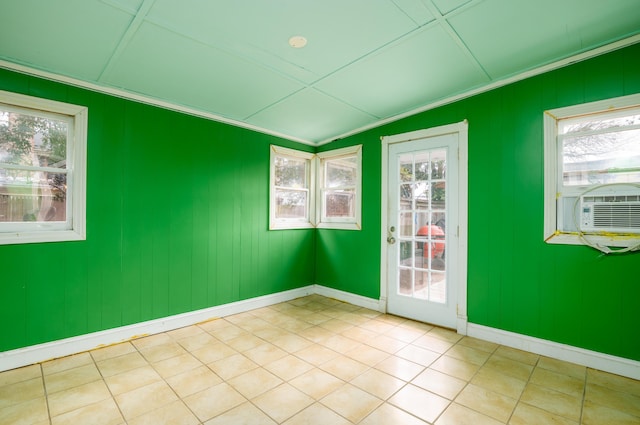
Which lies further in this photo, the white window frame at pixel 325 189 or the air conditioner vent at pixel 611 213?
the white window frame at pixel 325 189

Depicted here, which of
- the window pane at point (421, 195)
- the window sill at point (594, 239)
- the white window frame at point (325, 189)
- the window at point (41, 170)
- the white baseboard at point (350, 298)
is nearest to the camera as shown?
the window sill at point (594, 239)

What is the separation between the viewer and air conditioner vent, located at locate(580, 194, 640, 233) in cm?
233

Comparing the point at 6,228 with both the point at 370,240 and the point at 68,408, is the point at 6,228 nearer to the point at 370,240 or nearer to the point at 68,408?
the point at 68,408

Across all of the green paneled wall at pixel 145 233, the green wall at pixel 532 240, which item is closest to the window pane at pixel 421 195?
the green wall at pixel 532 240

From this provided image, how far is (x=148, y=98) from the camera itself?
3027 mm

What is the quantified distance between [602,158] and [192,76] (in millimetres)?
3676

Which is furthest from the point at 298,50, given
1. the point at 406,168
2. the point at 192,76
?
the point at 406,168

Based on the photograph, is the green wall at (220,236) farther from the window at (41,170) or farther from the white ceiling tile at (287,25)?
the white ceiling tile at (287,25)

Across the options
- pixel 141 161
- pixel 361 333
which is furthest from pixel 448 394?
pixel 141 161

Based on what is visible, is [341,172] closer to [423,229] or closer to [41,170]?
[423,229]

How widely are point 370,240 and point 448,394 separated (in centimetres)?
216

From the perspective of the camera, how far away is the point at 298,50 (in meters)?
2.32

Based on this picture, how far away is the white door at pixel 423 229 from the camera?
A: 327 centimetres

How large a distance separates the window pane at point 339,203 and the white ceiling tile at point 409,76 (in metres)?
1.38
